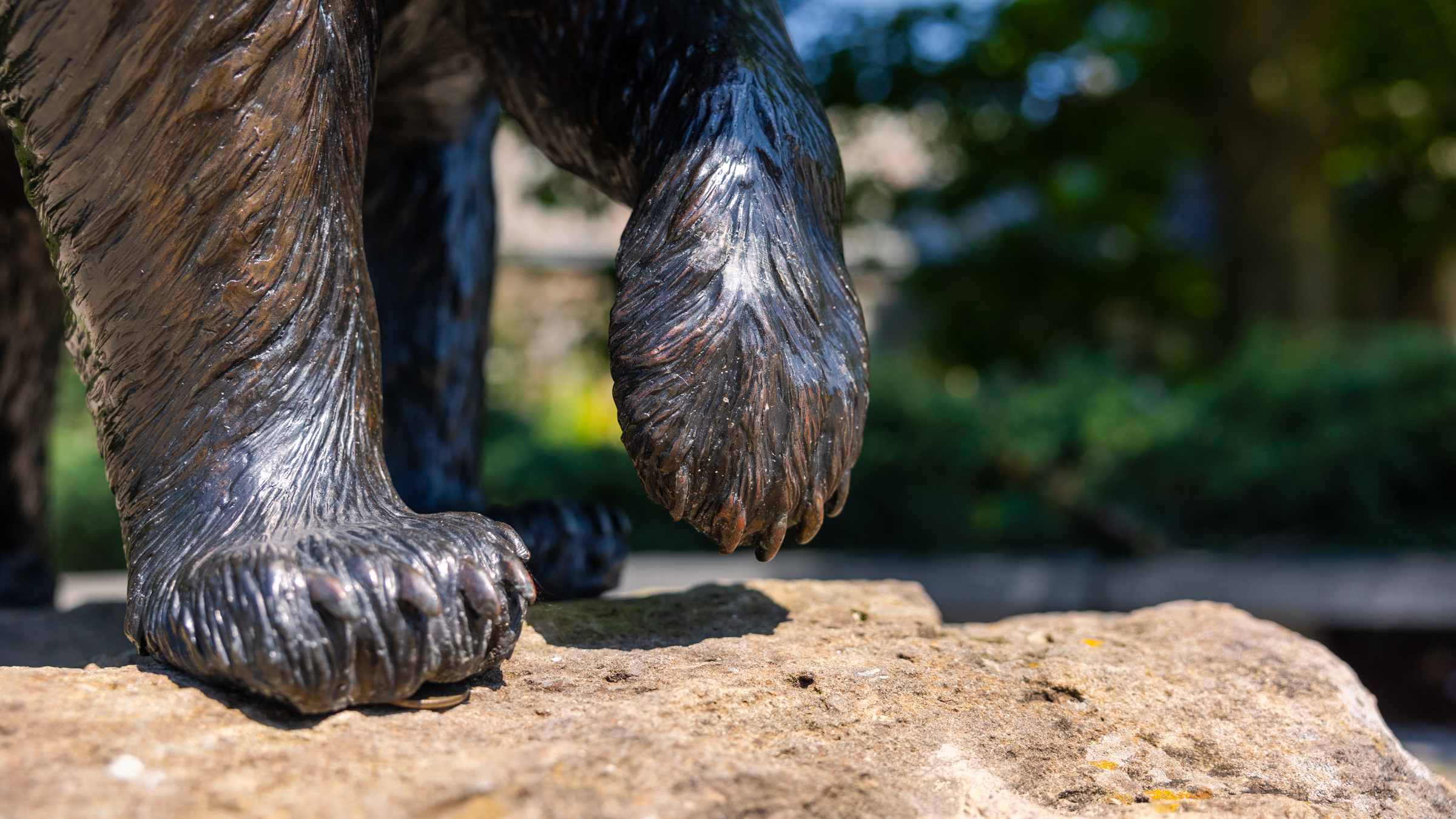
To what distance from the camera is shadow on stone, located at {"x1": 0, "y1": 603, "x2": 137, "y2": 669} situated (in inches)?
56.7

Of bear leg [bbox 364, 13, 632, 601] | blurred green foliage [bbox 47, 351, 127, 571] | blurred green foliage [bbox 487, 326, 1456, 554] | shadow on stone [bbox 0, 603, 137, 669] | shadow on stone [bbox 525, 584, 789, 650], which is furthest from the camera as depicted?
blurred green foliage [bbox 47, 351, 127, 571]

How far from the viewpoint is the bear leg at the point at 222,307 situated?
974 millimetres

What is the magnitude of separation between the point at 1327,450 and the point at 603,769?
342cm

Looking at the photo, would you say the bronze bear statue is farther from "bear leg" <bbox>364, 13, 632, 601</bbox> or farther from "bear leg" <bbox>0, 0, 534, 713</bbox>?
"bear leg" <bbox>364, 13, 632, 601</bbox>

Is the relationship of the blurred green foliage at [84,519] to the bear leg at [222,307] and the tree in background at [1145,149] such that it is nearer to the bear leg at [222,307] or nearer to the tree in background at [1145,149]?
the tree in background at [1145,149]

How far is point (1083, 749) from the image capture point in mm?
1063

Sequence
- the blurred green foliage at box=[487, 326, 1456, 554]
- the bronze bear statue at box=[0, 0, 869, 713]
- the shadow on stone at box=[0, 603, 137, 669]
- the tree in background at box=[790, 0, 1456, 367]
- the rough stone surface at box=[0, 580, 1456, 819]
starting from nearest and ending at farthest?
the rough stone surface at box=[0, 580, 1456, 819] < the bronze bear statue at box=[0, 0, 869, 713] < the shadow on stone at box=[0, 603, 137, 669] < the blurred green foliage at box=[487, 326, 1456, 554] < the tree in background at box=[790, 0, 1456, 367]

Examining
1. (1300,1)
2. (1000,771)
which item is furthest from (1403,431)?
(1000,771)

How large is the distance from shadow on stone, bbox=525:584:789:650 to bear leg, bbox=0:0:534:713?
0.85 feet

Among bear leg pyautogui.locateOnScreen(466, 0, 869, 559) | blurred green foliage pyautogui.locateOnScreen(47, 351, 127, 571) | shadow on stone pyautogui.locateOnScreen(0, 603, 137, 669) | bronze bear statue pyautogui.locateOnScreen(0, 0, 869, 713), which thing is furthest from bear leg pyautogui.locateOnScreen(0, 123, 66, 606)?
blurred green foliage pyautogui.locateOnScreen(47, 351, 127, 571)

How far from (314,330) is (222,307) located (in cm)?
9

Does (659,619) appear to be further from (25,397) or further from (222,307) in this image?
(25,397)

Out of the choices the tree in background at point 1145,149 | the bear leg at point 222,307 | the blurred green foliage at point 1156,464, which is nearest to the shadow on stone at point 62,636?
the bear leg at point 222,307

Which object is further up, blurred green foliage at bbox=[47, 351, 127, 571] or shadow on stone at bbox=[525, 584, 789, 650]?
shadow on stone at bbox=[525, 584, 789, 650]
